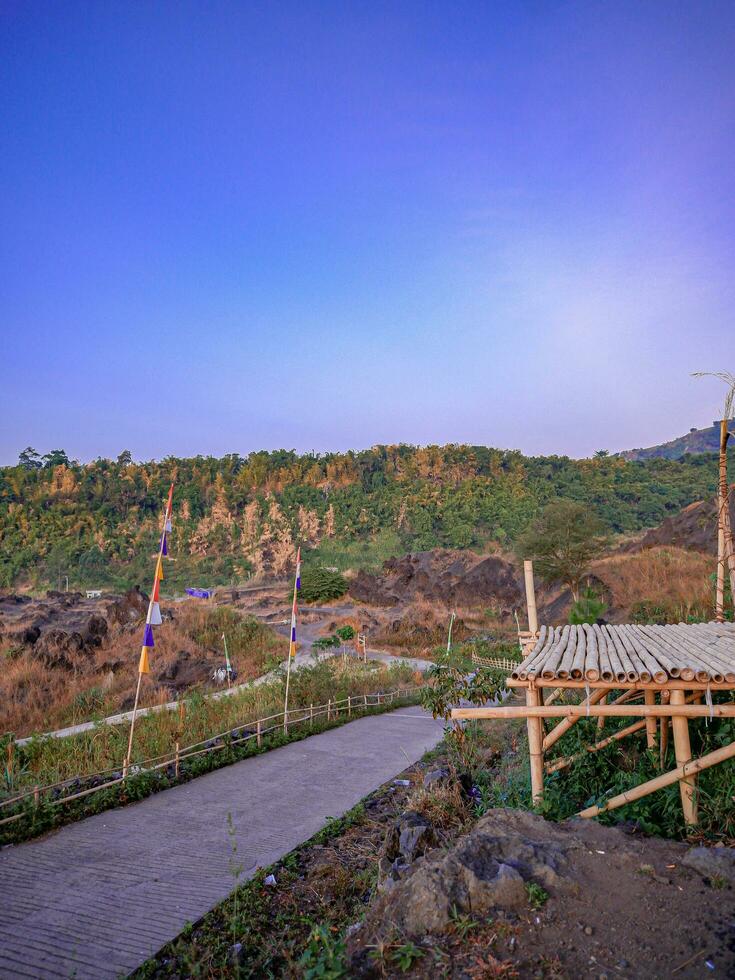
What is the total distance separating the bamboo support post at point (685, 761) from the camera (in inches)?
196

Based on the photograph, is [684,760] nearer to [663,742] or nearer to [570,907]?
[663,742]

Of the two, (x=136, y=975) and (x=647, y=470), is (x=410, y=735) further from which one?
(x=647, y=470)

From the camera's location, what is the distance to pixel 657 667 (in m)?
5.02

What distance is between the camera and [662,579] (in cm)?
2373

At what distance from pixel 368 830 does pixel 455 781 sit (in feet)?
3.53

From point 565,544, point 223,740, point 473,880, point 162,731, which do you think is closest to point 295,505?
point 565,544

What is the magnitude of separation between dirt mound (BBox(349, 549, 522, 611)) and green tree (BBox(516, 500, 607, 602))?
2448 millimetres

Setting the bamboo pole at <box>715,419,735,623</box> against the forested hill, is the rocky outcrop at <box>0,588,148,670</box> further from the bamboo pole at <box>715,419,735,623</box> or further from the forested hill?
the forested hill

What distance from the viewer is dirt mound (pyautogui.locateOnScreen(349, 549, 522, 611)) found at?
102 ft

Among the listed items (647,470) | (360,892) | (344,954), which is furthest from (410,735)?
(647,470)

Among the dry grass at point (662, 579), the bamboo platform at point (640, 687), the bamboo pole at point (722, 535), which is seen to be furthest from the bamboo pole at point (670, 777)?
the dry grass at point (662, 579)

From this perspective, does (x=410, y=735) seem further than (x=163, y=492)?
No

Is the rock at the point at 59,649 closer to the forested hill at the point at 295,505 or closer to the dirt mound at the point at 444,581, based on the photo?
the dirt mound at the point at 444,581

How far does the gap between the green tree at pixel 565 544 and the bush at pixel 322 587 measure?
41.5ft
